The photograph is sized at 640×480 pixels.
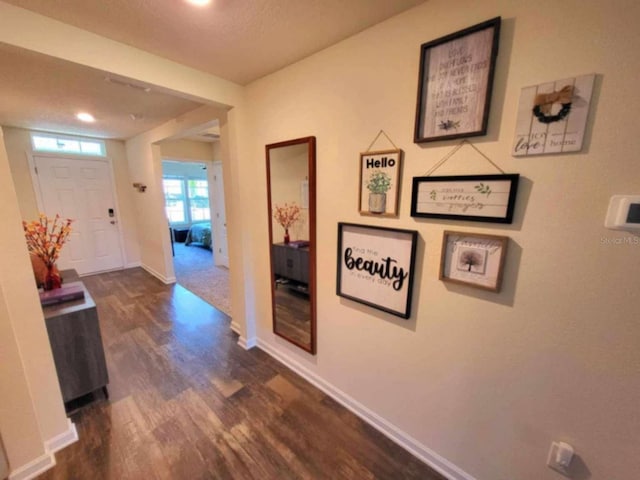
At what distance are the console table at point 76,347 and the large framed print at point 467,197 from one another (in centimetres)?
216

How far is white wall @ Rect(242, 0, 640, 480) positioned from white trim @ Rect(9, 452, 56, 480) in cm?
177

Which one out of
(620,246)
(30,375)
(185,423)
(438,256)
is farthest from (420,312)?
(30,375)

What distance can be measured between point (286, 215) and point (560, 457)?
1.88m

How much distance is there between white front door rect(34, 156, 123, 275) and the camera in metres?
3.93

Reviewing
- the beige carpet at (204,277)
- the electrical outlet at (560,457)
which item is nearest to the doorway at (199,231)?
the beige carpet at (204,277)

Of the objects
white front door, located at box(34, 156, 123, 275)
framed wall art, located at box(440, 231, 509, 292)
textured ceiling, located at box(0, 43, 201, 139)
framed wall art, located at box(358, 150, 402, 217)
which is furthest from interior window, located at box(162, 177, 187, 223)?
framed wall art, located at box(440, 231, 509, 292)

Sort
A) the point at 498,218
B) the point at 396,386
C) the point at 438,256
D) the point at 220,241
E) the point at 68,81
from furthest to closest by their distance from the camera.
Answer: the point at 220,241
the point at 68,81
the point at 396,386
the point at 438,256
the point at 498,218

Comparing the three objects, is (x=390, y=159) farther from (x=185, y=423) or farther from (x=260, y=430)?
(x=185, y=423)

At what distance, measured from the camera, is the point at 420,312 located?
1327mm

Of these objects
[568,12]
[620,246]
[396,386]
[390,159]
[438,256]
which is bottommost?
[396,386]

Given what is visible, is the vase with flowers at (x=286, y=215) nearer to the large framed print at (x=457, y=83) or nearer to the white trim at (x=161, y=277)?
the large framed print at (x=457, y=83)

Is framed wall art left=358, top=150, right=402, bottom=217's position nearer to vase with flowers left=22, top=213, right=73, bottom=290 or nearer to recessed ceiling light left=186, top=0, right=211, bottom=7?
recessed ceiling light left=186, top=0, right=211, bottom=7

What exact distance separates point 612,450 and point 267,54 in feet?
8.18

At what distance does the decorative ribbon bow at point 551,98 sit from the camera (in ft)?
2.83
